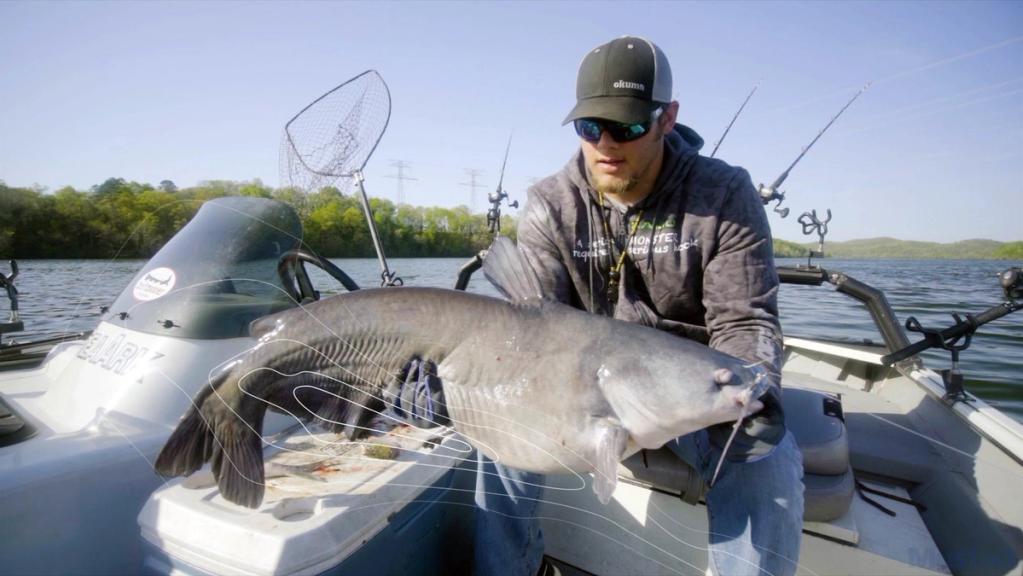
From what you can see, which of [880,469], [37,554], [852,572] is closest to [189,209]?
[37,554]

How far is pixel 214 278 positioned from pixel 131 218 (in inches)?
48.2

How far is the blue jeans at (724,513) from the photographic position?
2.04 m

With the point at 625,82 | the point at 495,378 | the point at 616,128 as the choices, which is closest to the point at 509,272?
the point at 495,378

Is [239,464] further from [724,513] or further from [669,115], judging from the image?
[669,115]

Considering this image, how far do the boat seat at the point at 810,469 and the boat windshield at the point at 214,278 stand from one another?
2.24m

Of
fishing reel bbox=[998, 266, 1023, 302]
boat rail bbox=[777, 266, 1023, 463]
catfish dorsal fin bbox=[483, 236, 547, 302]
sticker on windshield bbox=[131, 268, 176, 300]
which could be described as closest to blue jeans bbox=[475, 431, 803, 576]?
catfish dorsal fin bbox=[483, 236, 547, 302]

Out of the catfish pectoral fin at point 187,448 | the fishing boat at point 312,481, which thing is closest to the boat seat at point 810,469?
the fishing boat at point 312,481

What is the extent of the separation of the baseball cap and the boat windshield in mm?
1933

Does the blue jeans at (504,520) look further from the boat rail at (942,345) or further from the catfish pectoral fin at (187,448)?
the boat rail at (942,345)

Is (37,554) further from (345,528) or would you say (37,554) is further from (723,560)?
(723,560)

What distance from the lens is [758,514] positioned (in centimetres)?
206

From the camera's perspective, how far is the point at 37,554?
1.92 m

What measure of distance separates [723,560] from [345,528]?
1.56 meters

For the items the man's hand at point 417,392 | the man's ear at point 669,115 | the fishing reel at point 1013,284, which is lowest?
the man's hand at point 417,392
